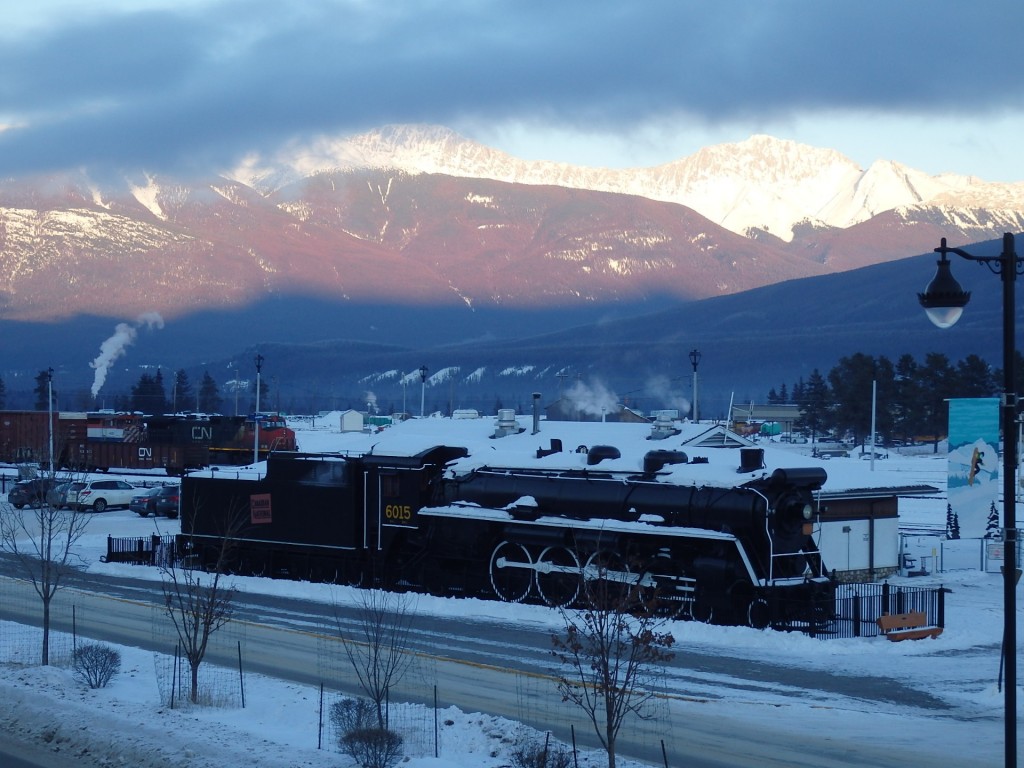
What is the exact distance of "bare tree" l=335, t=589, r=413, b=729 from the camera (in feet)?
61.9

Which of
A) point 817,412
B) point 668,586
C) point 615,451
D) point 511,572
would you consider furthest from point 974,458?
point 817,412

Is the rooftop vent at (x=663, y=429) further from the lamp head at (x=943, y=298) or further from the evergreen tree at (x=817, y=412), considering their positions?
the evergreen tree at (x=817, y=412)

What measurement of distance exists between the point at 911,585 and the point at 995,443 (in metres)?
4.84

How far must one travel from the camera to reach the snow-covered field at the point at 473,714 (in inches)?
608

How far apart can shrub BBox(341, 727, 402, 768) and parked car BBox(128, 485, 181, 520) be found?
41.2 meters

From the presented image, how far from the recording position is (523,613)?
93.6 feet

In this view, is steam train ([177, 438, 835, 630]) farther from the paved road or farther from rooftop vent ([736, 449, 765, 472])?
the paved road

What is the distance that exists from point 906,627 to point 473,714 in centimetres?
1240

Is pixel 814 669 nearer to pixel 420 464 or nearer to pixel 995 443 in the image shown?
pixel 420 464

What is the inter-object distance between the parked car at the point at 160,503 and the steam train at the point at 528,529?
17221mm

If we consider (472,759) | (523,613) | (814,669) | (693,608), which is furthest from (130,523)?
(472,759)

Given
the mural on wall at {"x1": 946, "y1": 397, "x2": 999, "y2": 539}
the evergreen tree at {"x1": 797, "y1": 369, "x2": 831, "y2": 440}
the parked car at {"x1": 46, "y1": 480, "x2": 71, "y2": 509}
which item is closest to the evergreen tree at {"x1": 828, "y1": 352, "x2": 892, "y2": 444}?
the evergreen tree at {"x1": 797, "y1": 369, "x2": 831, "y2": 440}

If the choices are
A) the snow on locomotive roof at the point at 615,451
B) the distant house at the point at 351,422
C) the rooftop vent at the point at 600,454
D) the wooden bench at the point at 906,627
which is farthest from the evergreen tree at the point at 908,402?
the wooden bench at the point at 906,627

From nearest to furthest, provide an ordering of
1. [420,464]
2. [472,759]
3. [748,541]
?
[472,759], [748,541], [420,464]
